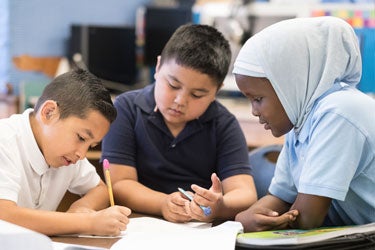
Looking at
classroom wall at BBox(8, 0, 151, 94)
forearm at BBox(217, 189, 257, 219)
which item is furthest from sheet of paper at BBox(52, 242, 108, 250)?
classroom wall at BBox(8, 0, 151, 94)

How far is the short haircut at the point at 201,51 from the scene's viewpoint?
1.53 m

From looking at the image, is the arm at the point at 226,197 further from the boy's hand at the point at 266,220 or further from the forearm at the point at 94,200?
the forearm at the point at 94,200

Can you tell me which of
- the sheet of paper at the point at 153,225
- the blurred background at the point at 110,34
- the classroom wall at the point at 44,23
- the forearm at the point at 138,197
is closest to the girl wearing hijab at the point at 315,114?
the sheet of paper at the point at 153,225

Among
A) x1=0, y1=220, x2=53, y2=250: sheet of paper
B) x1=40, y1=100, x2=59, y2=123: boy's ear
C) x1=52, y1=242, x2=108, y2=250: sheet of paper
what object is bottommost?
x1=52, y1=242, x2=108, y2=250: sheet of paper

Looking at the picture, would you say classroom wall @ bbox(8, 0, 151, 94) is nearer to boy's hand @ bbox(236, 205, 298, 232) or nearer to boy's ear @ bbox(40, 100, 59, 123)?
boy's ear @ bbox(40, 100, 59, 123)

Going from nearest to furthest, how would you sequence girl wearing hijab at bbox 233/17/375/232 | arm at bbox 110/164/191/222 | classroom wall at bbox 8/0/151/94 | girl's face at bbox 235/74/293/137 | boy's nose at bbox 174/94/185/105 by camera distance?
girl wearing hijab at bbox 233/17/375/232, girl's face at bbox 235/74/293/137, arm at bbox 110/164/191/222, boy's nose at bbox 174/94/185/105, classroom wall at bbox 8/0/151/94

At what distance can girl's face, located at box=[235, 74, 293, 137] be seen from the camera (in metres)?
1.21

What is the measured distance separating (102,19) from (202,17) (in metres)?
0.67

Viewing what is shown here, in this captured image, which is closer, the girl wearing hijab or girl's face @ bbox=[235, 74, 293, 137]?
the girl wearing hijab

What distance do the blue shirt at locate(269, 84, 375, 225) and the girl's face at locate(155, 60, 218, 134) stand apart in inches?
15.7

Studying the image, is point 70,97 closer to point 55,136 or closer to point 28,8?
point 55,136

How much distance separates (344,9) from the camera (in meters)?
3.10

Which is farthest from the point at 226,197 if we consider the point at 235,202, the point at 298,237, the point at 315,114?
the point at 298,237

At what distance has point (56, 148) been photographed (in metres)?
1.26
